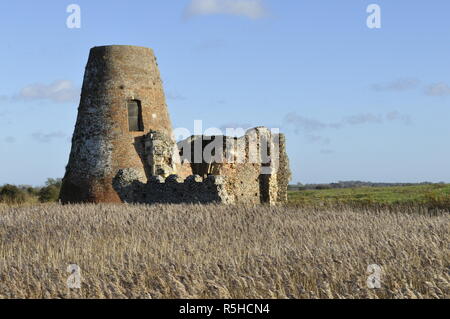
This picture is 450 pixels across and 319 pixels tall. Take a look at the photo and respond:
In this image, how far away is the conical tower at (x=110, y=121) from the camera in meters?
20.4

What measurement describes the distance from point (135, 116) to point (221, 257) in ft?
48.5

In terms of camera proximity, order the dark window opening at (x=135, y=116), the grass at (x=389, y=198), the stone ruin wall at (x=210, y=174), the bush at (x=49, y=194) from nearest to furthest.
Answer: the stone ruin wall at (x=210, y=174) < the grass at (x=389, y=198) < the dark window opening at (x=135, y=116) < the bush at (x=49, y=194)

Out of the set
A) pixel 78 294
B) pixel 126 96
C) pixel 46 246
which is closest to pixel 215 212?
pixel 46 246

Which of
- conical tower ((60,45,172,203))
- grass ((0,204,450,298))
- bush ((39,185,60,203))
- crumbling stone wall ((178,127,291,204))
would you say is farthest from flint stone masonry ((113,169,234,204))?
bush ((39,185,60,203))

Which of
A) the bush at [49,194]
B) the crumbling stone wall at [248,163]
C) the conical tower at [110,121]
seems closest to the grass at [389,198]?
the crumbling stone wall at [248,163]

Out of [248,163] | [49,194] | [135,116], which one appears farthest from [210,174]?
[49,194]

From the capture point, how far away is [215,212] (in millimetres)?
12711

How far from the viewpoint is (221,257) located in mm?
6934

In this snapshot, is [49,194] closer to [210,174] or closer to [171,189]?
[210,174]

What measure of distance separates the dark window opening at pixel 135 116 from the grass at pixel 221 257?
29.0 ft

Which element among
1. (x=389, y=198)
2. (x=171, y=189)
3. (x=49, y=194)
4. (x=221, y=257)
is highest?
(x=171, y=189)

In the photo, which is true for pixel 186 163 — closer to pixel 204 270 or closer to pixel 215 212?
pixel 215 212

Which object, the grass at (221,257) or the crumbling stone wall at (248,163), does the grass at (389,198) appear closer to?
the crumbling stone wall at (248,163)

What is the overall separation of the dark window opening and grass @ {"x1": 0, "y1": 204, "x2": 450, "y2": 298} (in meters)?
8.84
